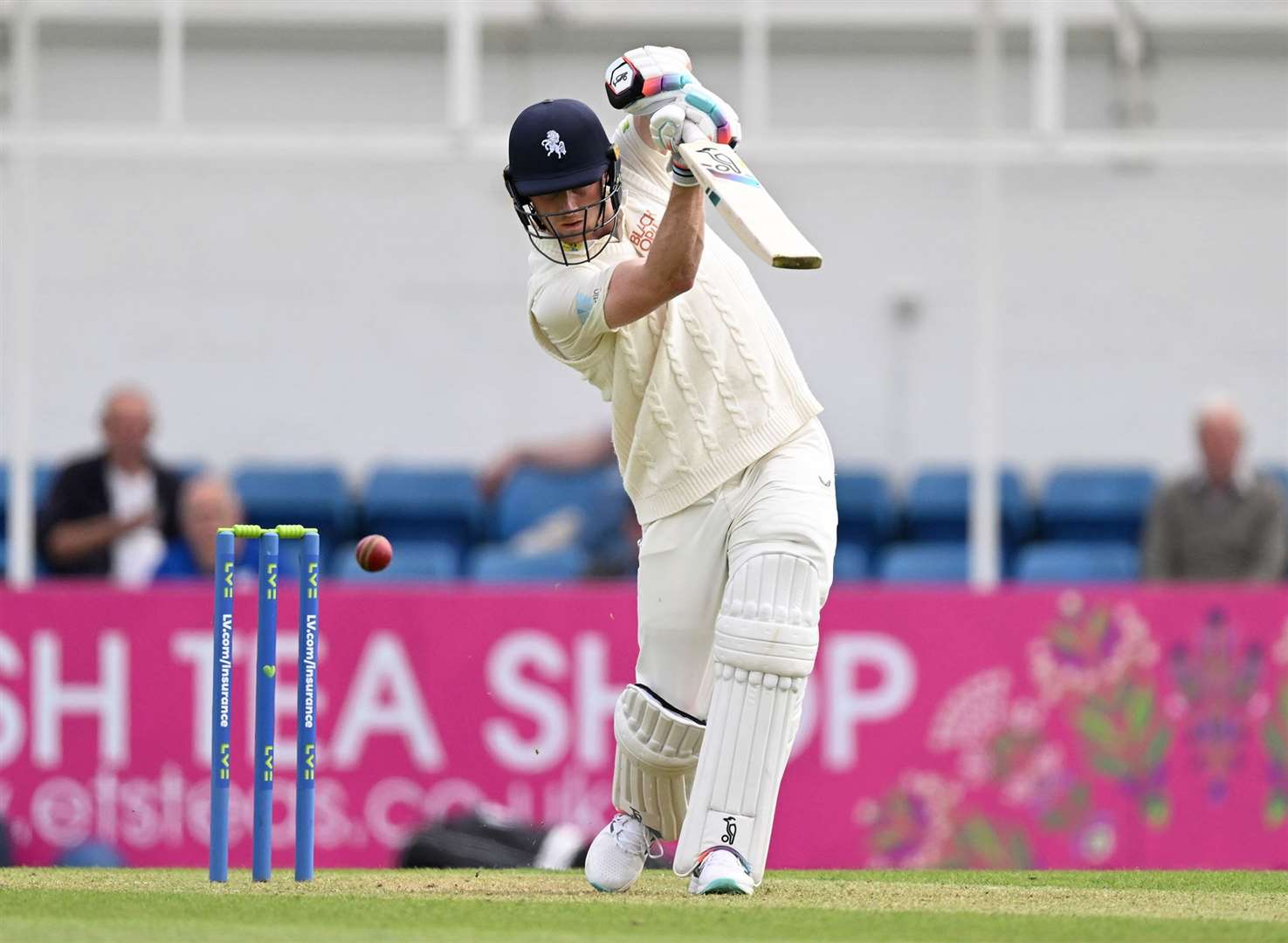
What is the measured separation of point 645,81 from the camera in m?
4.98

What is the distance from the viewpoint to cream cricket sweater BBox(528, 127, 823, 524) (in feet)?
16.8

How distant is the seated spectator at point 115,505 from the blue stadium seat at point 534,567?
131cm

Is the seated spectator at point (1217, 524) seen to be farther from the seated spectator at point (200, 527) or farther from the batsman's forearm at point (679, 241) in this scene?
the batsman's forearm at point (679, 241)

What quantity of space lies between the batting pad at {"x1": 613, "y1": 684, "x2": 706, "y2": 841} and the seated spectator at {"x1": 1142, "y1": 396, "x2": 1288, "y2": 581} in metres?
3.98

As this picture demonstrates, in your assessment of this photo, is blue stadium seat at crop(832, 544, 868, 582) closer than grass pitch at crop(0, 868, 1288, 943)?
No

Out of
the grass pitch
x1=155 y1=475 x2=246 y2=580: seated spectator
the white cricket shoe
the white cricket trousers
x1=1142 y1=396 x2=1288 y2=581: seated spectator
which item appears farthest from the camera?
x1=1142 y1=396 x2=1288 y2=581: seated spectator

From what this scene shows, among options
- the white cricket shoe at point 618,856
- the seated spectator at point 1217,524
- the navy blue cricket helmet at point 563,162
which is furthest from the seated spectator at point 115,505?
the navy blue cricket helmet at point 563,162

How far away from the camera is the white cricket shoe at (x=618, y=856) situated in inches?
209

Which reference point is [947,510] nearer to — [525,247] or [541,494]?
[541,494]

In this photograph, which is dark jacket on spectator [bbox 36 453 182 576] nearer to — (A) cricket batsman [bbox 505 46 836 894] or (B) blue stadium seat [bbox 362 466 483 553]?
(B) blue stadium seat [bbox 362 466 483 553]

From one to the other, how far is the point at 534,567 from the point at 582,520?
427mm

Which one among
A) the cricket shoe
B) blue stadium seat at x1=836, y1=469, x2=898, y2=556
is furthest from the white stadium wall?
the cricket shoe

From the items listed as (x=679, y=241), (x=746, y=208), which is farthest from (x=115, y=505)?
(x=746, y=208)

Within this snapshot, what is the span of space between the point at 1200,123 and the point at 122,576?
5.46 m
